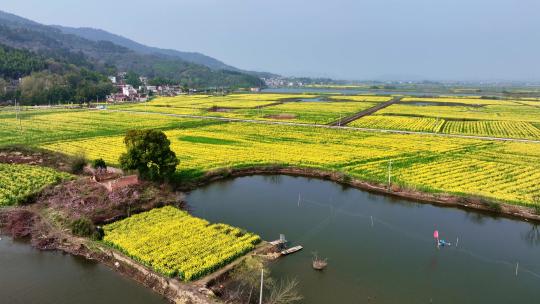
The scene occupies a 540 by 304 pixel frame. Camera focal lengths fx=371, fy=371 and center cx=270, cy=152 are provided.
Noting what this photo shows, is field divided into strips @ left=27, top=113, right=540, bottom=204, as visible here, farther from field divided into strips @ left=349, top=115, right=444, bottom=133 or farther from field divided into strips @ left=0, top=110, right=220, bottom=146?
field divided into strips @ left=349, top=115, right=444, bottom=133

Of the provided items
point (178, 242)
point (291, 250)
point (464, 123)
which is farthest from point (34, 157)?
point (464, 123)

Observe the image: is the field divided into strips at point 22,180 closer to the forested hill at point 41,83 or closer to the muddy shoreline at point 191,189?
the muddy shoreline at point 191,189

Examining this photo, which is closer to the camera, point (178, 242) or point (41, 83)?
point (178, 242)

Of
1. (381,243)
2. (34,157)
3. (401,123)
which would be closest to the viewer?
(381,243)

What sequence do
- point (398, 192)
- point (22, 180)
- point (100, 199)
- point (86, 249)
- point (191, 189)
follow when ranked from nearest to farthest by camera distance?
point (86, 249) < point (100, 199) < point (22, 180) < point (398, 192) < point (191, 189)

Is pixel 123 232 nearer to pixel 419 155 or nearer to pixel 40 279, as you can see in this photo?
pixel 40 279

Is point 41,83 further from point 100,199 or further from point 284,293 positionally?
point 284,293

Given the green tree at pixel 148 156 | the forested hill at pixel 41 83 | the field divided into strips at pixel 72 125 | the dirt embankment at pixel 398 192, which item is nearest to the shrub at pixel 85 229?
the green tree at pixel 148 156
